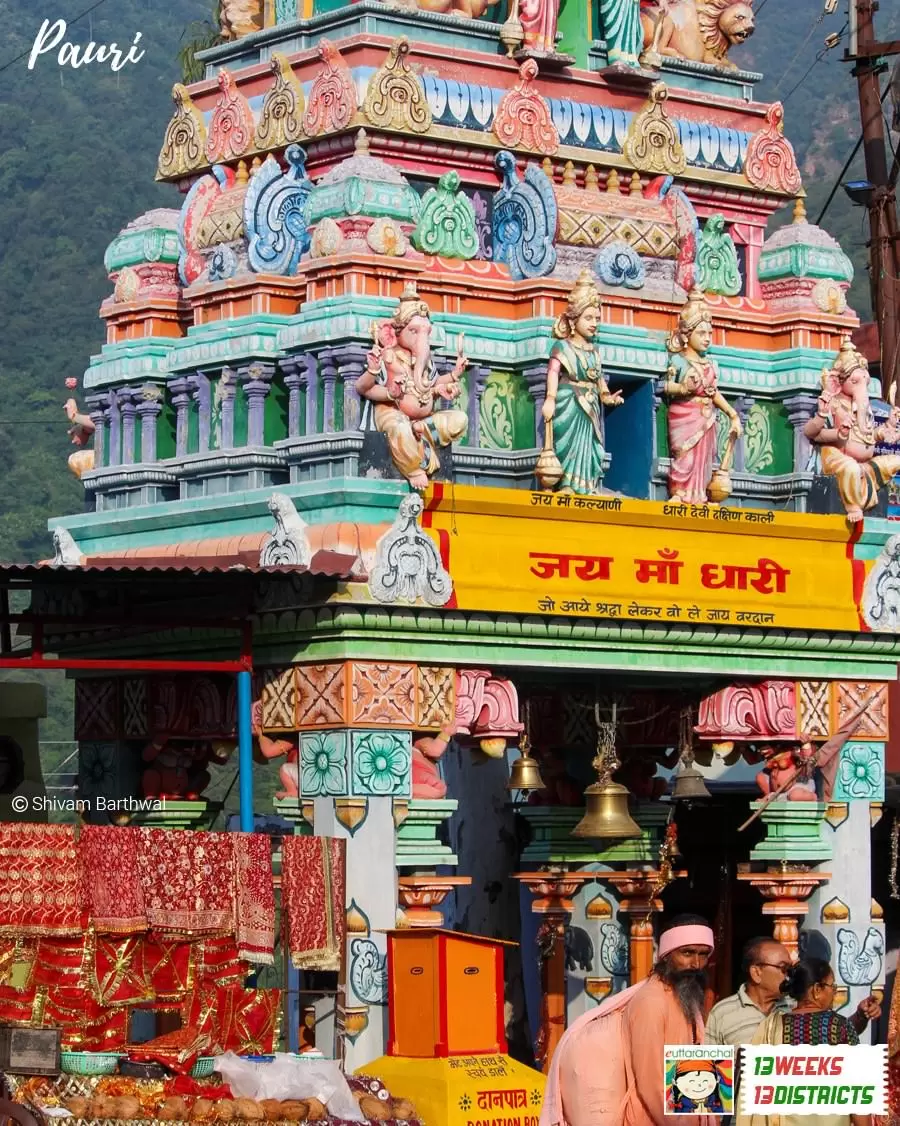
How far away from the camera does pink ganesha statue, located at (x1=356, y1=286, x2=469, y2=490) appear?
64.5 ft

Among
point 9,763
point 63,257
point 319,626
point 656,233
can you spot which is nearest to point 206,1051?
point 319,626

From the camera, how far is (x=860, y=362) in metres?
22.0

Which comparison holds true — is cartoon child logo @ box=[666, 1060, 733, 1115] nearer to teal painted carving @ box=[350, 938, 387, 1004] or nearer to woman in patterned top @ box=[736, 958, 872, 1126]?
woman in patterned top @ box=[736, 958, 872, 1126]

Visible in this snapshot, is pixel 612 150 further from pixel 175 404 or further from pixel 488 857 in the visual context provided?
pixel 488 857

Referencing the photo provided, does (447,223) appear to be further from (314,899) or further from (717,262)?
(314,899)

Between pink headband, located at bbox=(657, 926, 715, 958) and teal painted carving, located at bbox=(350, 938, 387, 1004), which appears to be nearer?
pink headband, located at bbox=(657, 926, 715, 958)

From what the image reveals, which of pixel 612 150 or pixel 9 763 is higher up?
pixel 612 150

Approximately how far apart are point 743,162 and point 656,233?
1.33m

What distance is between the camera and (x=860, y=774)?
2214 centimetres

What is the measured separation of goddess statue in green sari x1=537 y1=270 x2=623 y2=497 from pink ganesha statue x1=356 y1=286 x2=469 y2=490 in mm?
933

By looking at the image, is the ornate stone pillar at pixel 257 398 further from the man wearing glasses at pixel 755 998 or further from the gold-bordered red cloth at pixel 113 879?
the man wearing glasses at pixel 755 998

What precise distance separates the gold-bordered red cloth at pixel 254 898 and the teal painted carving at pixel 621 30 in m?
6.70

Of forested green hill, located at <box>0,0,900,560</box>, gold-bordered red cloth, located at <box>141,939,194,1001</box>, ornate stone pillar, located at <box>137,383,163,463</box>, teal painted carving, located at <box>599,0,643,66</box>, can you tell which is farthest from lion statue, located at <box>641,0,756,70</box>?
forested green hill, located at <box>0,0,900,560</box>

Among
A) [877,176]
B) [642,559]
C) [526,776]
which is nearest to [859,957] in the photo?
[526,776]
